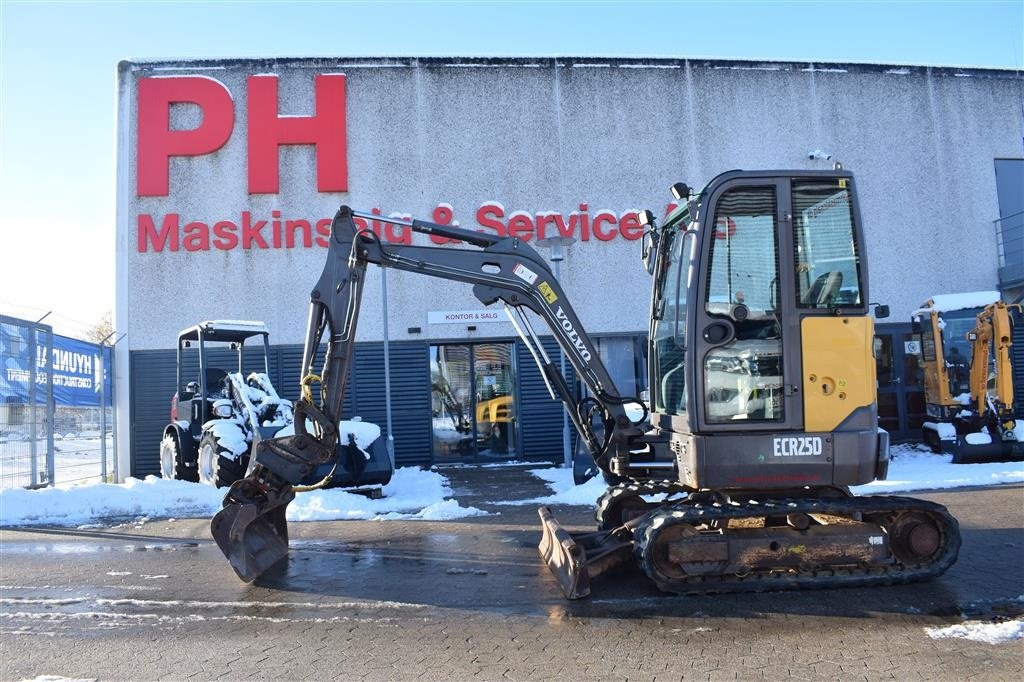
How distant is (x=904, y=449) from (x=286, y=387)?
1326 centimetres

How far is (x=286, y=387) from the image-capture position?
16.1 metres

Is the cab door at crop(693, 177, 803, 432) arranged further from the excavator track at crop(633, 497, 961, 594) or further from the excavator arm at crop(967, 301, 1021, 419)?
the excavator arm at crop(967, 301, 1021, 419)

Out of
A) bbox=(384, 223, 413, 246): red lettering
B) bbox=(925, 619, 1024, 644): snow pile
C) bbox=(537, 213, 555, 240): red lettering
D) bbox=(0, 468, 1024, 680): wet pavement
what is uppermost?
bbox=(537, 213, 555, 240): red lettering

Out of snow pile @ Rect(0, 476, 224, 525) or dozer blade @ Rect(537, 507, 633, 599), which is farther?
snow pile @ Rect(0, 476, 224, 525)

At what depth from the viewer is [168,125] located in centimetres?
1638

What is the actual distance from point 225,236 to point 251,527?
10.8m

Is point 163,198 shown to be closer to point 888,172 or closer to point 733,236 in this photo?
point 733,236

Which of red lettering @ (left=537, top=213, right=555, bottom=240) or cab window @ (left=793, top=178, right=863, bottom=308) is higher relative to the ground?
red lettering @ (left=537, top=213, right=555, bottom=240)

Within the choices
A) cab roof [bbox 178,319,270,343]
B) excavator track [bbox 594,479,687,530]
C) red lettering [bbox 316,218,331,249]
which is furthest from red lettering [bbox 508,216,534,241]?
excavator track [bbox 594,479,687,530]

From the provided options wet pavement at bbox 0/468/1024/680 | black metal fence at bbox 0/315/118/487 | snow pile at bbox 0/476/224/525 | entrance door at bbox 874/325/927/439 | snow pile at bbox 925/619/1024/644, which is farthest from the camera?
entrance door at bbox 874/325/927/439

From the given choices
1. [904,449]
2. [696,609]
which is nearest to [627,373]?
[904,449]

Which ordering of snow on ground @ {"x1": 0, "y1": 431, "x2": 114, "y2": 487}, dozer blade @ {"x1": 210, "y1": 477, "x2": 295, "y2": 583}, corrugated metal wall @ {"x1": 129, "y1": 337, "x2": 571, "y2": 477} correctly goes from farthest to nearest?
corrugated metal wall @ {"x1": 129, "y1": 337, "x2": 571, "y2": 477} < snow on ground @ {"x1": 0, "y1": 431, "x2": 114, "y2": 487} < dozer blade @ {"x1": 210, "y1": 477, "x2": 295, "y2": 583}

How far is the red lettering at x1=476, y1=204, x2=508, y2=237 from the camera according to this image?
16531 mm

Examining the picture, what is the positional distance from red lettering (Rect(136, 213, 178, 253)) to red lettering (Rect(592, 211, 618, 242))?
29.8ft
